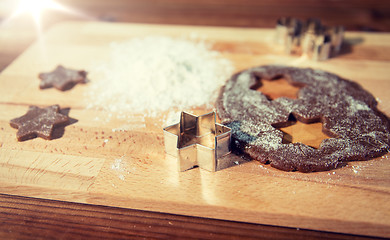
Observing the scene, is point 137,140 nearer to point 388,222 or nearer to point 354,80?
point 388,222

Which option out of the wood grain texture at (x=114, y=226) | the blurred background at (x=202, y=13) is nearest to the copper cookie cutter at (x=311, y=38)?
the blurred background at (x=202, y=13)

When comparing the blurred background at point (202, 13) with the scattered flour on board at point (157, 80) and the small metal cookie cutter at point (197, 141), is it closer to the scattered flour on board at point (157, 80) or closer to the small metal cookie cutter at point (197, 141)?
the scattered flour on board at point (157, 80)

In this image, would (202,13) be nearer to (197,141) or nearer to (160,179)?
(197,141)

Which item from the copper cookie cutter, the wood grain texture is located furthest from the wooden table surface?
→ the copper cookie cutter

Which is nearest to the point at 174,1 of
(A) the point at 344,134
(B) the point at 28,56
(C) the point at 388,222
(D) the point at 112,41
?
(D) the point at 112,41

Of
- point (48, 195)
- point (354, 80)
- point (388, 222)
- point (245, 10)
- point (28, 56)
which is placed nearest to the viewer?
point (388, 222)

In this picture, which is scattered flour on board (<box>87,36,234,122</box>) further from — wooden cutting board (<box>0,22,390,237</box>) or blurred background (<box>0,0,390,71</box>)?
blurred background (<box>0,0,390,71</box>)

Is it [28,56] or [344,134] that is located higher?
[28,56]
